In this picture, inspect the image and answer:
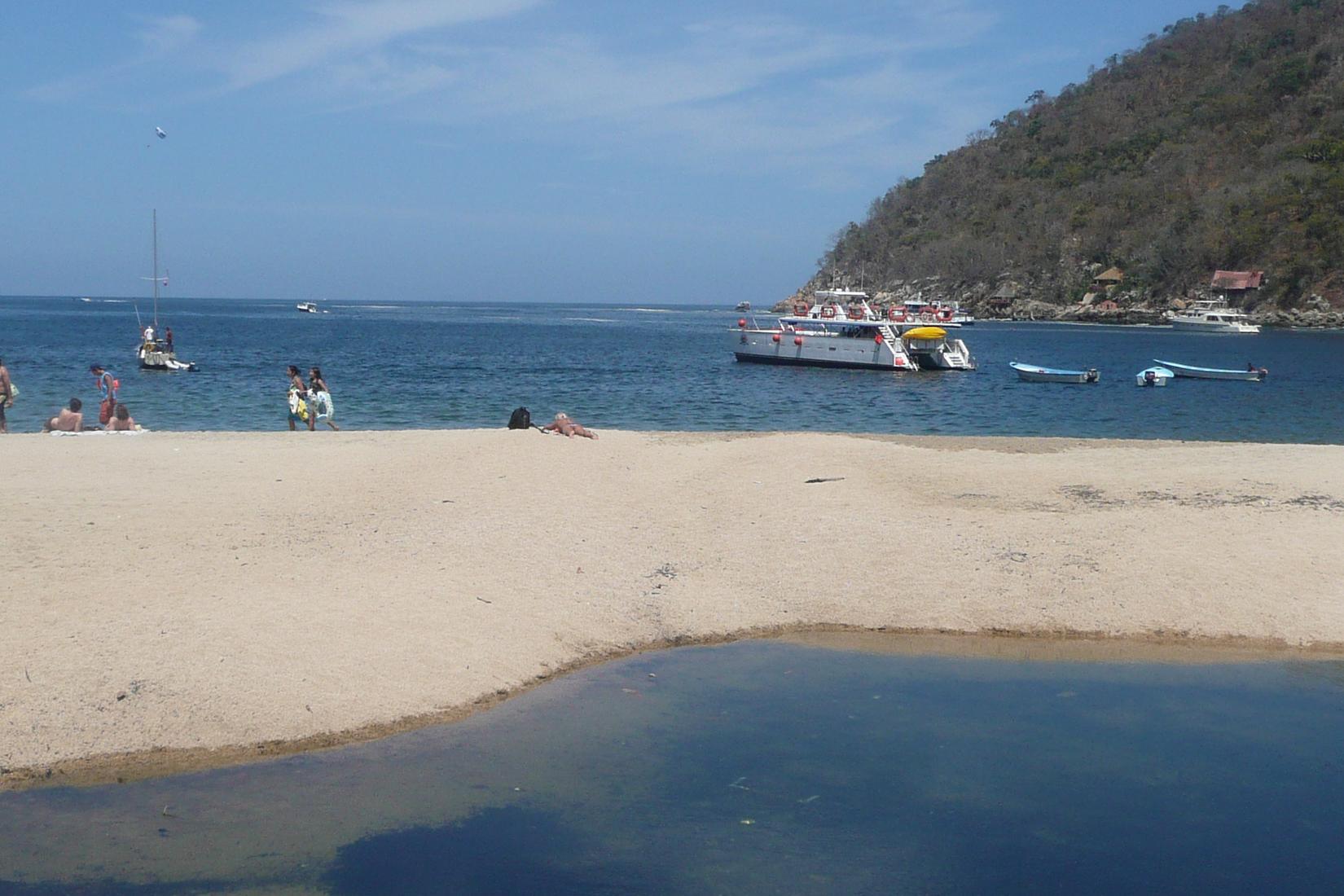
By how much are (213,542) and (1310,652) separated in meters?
9.98

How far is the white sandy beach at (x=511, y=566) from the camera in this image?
7.75 m

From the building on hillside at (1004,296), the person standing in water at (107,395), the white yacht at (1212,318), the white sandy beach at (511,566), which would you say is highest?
the building on hillside at (1004,296)

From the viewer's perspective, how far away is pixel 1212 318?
105 metres

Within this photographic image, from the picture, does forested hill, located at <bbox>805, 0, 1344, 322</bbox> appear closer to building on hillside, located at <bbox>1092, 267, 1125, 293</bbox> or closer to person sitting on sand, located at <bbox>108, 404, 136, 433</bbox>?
building on hillside, located at <bbox>1092, 267, 1125, 293</bbox>

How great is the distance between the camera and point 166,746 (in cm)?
710

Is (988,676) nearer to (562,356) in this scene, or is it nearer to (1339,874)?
(1339,874)

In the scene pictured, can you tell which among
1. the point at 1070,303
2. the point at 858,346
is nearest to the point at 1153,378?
the point at 858,346

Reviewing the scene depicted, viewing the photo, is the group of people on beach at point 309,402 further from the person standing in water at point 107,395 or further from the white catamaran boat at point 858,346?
the white catamaran boat at point 858,346

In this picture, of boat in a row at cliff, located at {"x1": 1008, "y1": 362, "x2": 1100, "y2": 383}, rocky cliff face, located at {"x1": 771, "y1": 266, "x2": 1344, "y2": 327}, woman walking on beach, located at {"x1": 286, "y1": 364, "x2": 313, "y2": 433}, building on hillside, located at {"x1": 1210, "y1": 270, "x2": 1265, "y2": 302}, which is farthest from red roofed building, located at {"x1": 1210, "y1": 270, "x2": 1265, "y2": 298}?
woman walking on beach, located at {"x1": 286, "y1": 364, "x2": 313, "y2": 433}

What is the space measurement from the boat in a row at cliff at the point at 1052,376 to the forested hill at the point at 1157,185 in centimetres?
6976

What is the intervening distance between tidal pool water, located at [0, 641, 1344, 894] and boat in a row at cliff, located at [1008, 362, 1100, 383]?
41.0 meters

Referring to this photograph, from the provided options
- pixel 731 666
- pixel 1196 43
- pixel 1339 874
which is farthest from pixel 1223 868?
pixel 1196 43

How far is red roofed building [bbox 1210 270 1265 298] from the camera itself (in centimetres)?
11050

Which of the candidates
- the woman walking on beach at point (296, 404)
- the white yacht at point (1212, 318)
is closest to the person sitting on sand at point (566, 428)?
the woman walking on beach at point (296, 404)
